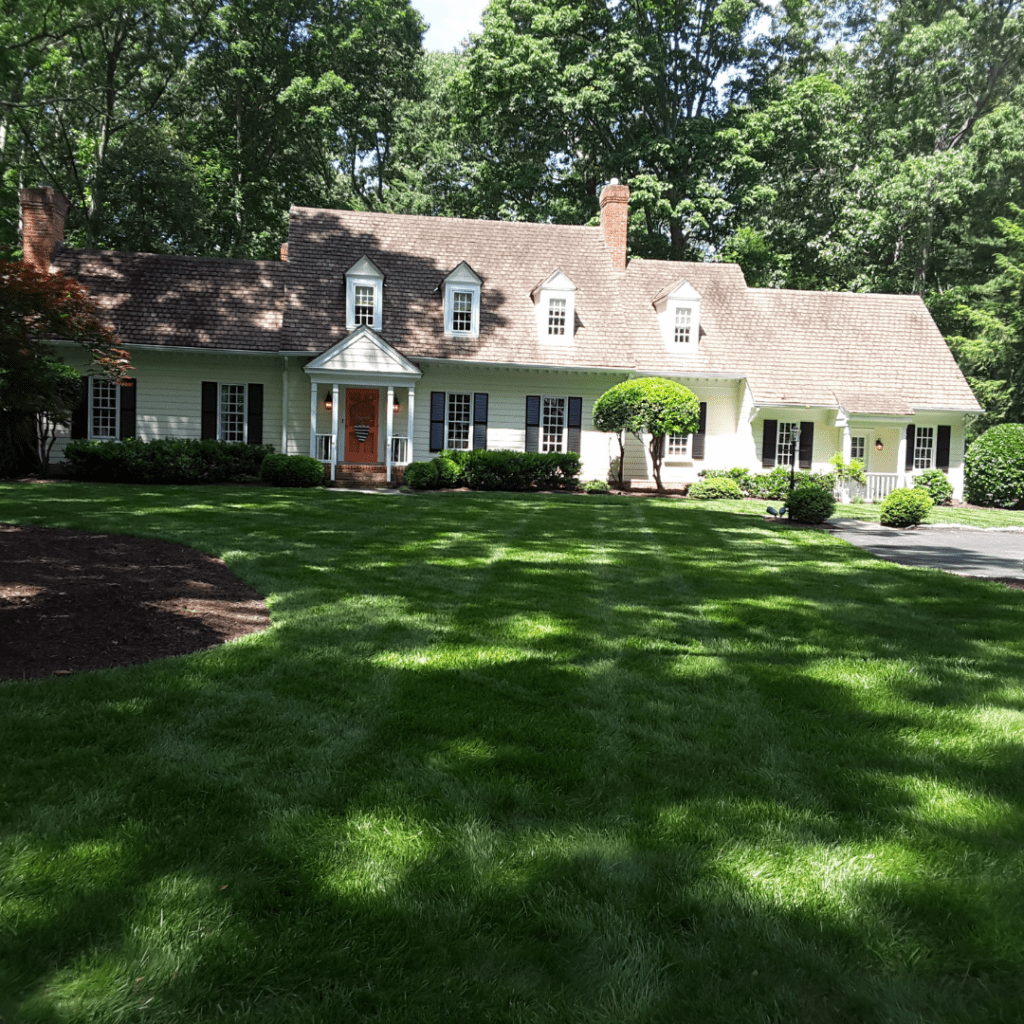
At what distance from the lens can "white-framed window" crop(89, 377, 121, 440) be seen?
67.5 ft

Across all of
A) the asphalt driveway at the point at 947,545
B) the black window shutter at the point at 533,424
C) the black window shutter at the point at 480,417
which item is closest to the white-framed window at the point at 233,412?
the black window shutter at the point at 480,417

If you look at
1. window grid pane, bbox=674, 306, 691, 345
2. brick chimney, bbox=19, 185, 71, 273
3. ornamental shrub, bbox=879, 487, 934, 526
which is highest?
brick chimney, bbox=19, 185, 71, 273

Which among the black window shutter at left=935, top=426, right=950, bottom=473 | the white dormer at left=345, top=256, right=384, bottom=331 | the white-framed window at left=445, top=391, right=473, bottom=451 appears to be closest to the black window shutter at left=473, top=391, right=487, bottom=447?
the white-framed window at left=445, top=391, right=473, bottom=451

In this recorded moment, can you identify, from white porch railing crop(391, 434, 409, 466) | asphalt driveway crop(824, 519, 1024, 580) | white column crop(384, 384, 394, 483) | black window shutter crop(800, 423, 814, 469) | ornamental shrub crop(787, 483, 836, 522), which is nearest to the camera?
asphalt driveway crop(824, 519, 1024, 580)

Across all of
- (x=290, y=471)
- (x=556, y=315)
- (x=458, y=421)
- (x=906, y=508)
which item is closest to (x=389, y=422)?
(x=458, y=421)

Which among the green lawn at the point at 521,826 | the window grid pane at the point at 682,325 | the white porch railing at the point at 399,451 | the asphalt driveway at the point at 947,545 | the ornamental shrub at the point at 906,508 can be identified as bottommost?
the green lawn at the point at 521,826

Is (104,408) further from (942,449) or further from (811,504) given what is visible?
(942,449)

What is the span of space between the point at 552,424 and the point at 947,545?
465 inches

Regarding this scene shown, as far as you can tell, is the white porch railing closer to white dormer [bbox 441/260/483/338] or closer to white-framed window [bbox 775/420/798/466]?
white dormer [bbox 441/260/483/338]

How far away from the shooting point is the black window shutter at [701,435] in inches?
898

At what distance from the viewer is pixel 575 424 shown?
72.1 ft

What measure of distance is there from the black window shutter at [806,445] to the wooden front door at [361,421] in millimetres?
12197

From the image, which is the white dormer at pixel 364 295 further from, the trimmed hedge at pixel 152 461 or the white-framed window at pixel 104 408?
the white-framed window at pixel 104 408

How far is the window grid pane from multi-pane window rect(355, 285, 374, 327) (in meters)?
8.72
